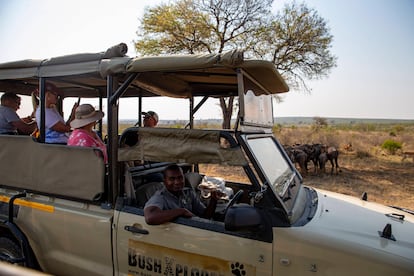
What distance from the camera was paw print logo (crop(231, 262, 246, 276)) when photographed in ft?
7.48

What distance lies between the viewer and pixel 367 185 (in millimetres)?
11391

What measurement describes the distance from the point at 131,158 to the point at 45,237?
47.0 inches

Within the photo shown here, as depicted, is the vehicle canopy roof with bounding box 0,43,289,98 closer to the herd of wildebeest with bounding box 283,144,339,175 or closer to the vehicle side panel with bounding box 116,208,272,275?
the vehicle side panel with bounding box 116,208,272,275

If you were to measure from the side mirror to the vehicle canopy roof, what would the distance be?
3.27ft

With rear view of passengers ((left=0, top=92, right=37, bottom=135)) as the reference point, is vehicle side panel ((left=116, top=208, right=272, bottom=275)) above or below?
below

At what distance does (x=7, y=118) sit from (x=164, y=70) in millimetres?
2770

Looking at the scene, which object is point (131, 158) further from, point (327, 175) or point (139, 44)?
point (139, 44)

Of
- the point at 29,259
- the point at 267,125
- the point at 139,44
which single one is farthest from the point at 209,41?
the point at 29,259

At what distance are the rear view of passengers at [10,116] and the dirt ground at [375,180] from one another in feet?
27.9

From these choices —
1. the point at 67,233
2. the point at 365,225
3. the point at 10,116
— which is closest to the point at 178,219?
the point at 67,233

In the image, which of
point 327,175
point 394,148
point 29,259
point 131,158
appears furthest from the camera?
point 394,148

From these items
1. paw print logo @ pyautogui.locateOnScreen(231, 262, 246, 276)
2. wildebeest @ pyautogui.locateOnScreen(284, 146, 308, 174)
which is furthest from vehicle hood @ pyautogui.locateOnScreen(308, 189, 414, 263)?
wildebeest @ pyautogui.locateOnScreen(284, 146, 308, 174)

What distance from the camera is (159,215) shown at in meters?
2.53

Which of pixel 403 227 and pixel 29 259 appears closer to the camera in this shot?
pixel 403 227
